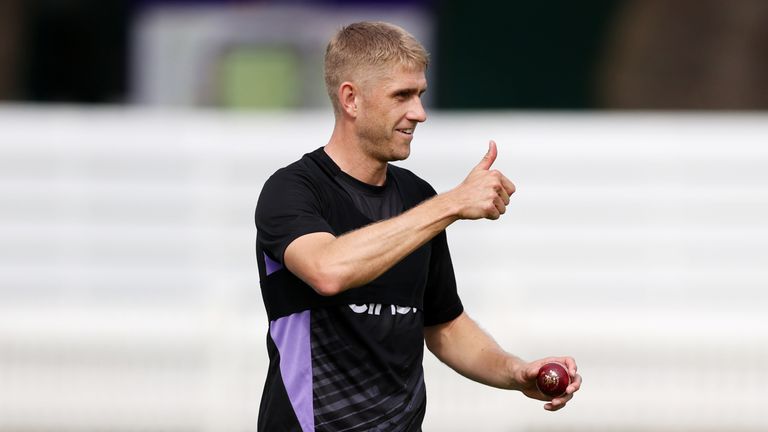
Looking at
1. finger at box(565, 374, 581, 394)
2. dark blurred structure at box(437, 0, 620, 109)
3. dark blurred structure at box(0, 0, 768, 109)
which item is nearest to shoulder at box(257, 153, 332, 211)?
finger at box(565, 374, 581, 394)

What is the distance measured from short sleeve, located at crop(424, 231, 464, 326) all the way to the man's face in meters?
0.47

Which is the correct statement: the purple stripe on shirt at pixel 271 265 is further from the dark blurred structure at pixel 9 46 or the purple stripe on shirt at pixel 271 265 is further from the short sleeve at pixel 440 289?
the dark blurred structure at pixel 9 46

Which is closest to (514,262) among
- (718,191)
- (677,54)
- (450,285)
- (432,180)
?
(432,180)

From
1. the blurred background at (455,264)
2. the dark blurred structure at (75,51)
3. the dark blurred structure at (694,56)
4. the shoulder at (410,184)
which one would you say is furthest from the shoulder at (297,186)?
the dark blurred structure at (75,51)

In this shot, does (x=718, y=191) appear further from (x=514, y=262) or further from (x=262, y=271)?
(x=262, y=271)

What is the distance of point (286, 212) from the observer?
4.25 meters

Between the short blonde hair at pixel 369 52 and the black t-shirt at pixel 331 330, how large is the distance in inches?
11.6

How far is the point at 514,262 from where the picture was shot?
8.55 meters

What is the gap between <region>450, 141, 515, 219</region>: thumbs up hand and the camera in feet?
13.2

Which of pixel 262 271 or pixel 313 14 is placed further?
pixel 313 14

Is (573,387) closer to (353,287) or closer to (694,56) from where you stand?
(353,287)

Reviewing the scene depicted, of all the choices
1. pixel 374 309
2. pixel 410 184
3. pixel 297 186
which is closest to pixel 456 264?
pixel 410 184

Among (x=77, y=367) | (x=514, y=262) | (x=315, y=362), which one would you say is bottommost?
(x=77, y=367)

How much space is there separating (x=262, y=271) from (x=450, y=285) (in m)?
0.71
